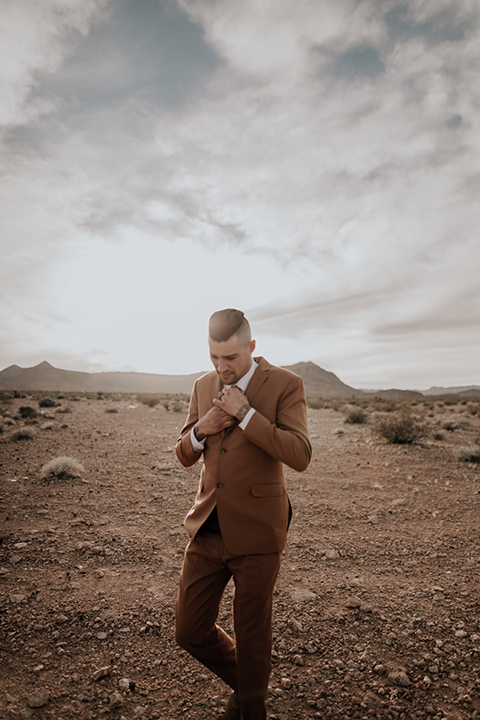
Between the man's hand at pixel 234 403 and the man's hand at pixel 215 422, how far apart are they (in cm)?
5

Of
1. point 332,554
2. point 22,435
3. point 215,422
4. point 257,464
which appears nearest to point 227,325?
point 215,422

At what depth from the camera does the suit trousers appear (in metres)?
2.12

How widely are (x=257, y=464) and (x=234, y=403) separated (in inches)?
15.0

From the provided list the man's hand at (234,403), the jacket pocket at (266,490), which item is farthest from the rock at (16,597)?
the man's hand at (234,403)

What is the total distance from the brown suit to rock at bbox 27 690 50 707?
1.20m

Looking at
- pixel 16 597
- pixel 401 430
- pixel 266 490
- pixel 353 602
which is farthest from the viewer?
pixel 401 430

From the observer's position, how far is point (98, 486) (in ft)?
23.9

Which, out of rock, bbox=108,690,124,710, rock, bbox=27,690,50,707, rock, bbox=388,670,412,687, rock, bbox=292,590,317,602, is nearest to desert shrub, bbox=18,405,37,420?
rock, bbox=292,590,317,602

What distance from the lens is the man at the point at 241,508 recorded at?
6.96ft

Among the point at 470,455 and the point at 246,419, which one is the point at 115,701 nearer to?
the point at 246,419

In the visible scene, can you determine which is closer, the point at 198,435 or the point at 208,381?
the point at 198,435

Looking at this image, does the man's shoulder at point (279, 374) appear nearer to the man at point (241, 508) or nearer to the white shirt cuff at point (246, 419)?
the man at point (241, 508)

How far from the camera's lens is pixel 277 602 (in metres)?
3.86

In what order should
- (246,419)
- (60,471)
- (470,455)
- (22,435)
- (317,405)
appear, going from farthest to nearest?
(317,405) < (22,435) < (470,455) < (60,471) < (246,419)
